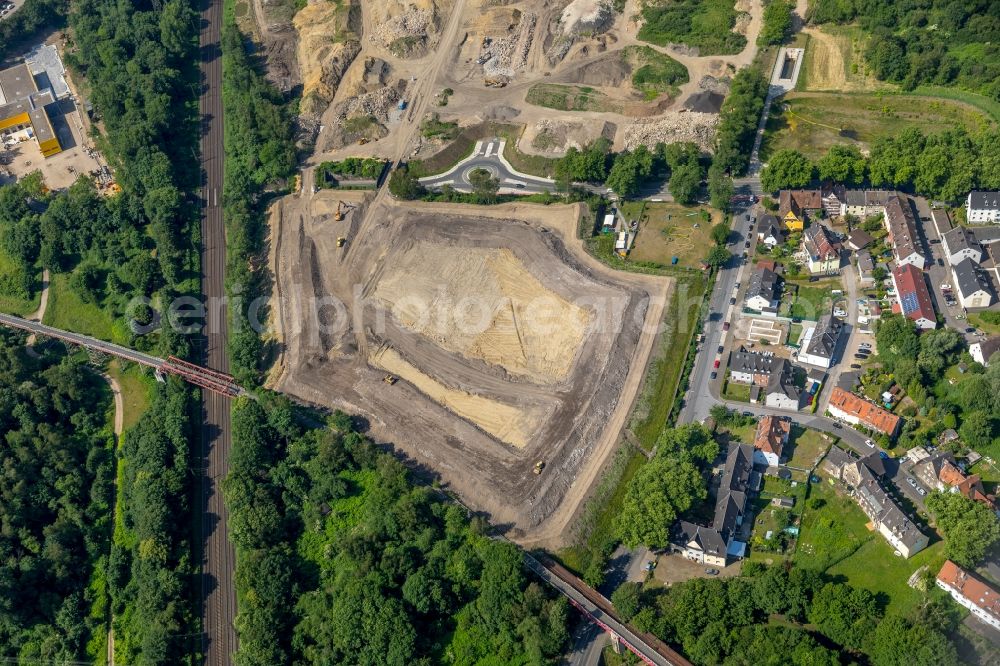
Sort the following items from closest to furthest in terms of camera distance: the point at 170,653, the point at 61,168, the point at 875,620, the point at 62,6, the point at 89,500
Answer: the point at 875,620, the point at 170,653, the point at 89,500, the point at 61,168, the point at 62,6

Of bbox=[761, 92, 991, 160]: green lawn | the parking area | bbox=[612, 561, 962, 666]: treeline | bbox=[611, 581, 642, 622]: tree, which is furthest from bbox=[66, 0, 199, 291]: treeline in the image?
bbox=[761, 92, 991, 160]: green lawn

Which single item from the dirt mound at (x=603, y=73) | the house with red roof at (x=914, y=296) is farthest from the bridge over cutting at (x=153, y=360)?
the house with red roof at (x=914, y=296)

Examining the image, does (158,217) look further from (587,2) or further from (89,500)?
(587,2)

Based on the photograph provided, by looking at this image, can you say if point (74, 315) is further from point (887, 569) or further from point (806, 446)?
point (887, 569)

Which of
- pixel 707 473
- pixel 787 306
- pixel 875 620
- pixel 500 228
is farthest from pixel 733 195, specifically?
pixel 875 620

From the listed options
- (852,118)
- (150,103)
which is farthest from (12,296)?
(852,118)

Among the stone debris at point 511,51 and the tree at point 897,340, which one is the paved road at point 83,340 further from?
the tree at point 897,340
